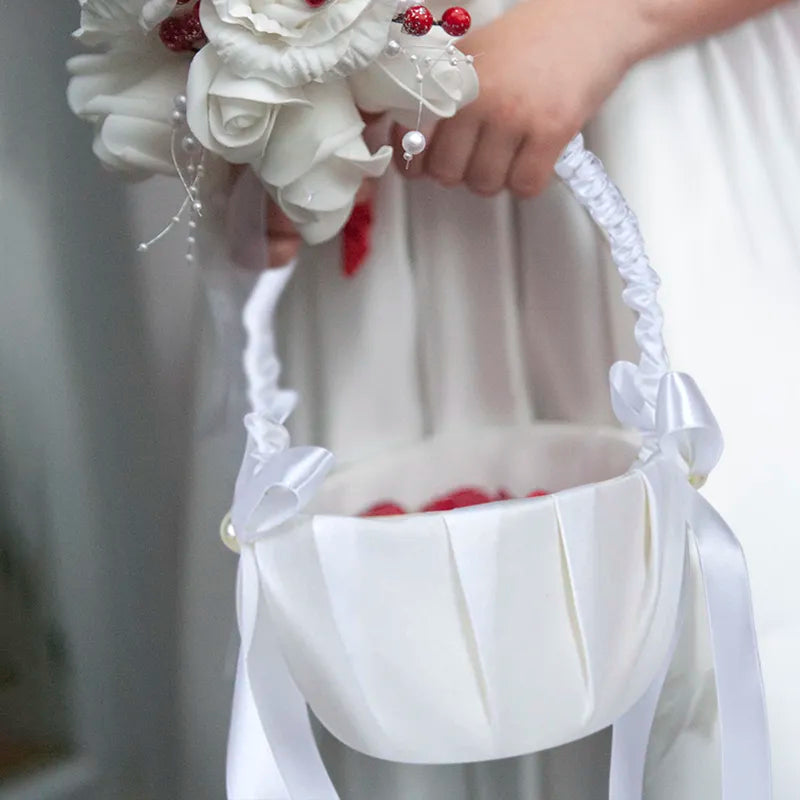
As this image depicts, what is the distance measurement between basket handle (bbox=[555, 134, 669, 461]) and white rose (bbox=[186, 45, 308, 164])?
0.19 metres

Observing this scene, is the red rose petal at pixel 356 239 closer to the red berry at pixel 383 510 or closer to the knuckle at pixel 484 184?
the knuckle at pixel 484 184

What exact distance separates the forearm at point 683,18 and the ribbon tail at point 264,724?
46 cm

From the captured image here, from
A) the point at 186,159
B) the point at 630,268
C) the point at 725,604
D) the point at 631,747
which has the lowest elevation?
the point at 631,747

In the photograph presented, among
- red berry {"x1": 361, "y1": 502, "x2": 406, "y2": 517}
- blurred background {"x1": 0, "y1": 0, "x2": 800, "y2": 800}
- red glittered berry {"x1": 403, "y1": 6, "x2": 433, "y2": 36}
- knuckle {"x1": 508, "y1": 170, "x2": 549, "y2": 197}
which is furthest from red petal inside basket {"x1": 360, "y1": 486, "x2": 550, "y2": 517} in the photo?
red glittered berry {"x1": 403, "y1": 6, "x2": 433, "y2": 36}

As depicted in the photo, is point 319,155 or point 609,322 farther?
point 609,322

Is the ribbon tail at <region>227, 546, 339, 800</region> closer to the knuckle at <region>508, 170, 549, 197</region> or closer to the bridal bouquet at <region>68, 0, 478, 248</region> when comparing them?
the bridal bouquet at <region>68, 0, 478, 248</region>

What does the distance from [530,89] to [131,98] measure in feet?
0.88

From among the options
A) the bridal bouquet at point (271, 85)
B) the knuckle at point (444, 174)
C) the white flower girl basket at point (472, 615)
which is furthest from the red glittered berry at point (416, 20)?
the white flower girl basket at point (472, 615)

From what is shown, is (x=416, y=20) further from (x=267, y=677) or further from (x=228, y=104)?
(x=267, y=677)

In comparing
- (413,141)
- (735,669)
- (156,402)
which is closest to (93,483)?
(156,402)

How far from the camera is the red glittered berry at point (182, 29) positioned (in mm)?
477

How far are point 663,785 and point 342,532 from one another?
33cm

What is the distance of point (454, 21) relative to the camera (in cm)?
49

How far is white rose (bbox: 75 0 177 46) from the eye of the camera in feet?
1.48
